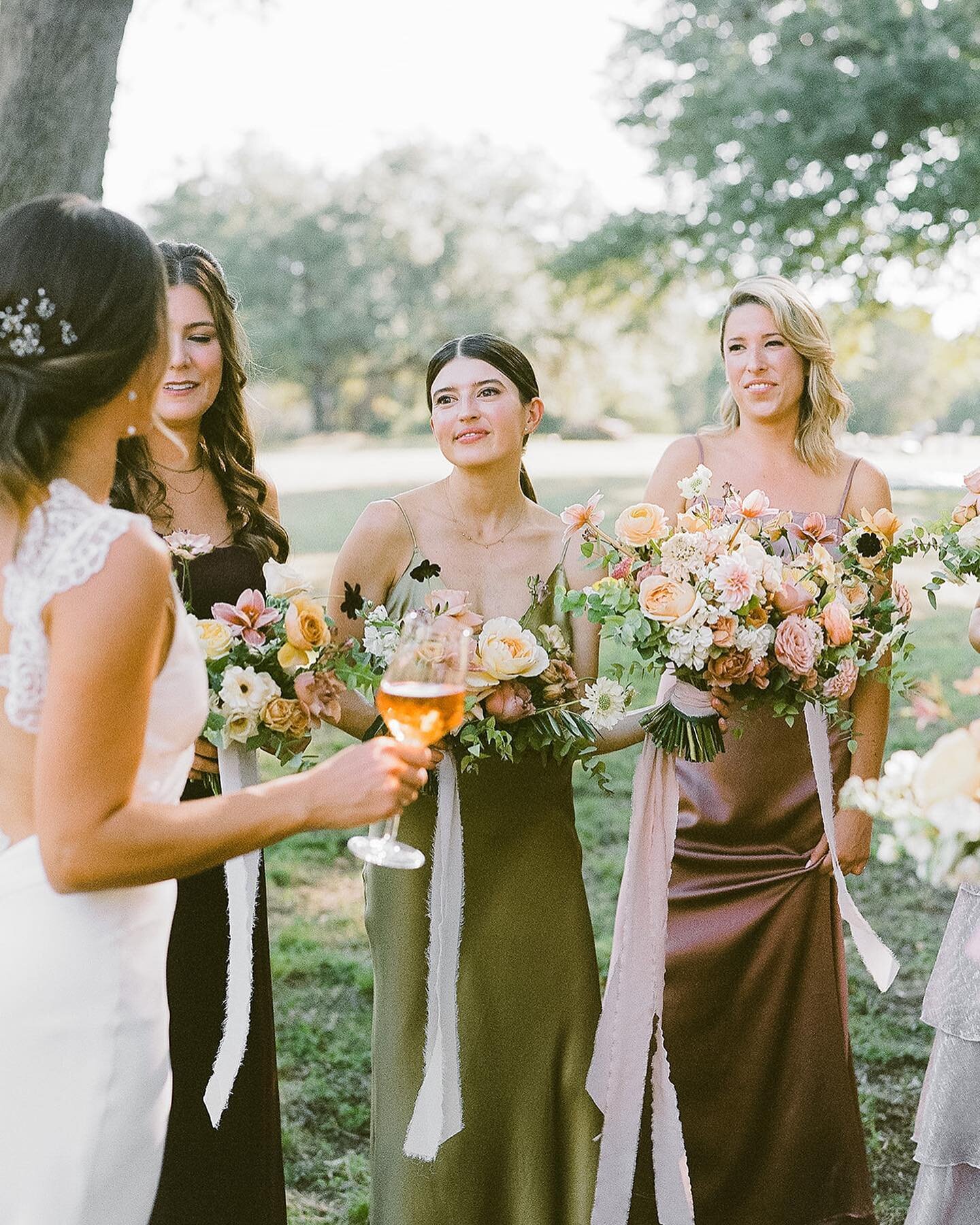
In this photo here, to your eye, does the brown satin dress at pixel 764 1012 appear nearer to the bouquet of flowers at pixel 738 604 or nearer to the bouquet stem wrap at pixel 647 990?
the bouquet stem wrap at pixel 647 990

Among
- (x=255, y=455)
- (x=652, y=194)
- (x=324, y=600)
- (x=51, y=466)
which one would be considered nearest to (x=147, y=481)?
(x=255, y=455)

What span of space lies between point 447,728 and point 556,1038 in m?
1.63

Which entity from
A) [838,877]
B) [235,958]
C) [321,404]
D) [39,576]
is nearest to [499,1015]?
[235,958]

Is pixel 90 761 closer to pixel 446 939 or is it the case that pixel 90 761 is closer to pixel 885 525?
pixel 446 939

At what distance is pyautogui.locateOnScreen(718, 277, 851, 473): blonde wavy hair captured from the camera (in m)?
4.16

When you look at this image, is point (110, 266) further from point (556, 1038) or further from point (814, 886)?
point (814, 886)

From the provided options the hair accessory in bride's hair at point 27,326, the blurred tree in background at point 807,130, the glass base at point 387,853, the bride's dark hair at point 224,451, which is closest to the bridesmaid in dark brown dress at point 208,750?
the bride's dark hair at point 224,451

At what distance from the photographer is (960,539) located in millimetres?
3270

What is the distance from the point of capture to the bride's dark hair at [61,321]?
187cm

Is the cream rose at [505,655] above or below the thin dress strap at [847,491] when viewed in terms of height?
below

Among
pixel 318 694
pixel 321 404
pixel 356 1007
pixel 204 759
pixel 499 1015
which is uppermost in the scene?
pixel 321 404

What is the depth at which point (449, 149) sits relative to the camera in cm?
5047

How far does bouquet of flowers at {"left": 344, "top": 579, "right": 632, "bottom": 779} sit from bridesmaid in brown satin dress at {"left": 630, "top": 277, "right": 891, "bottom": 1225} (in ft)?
2.81

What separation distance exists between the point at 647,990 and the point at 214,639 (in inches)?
63.3
